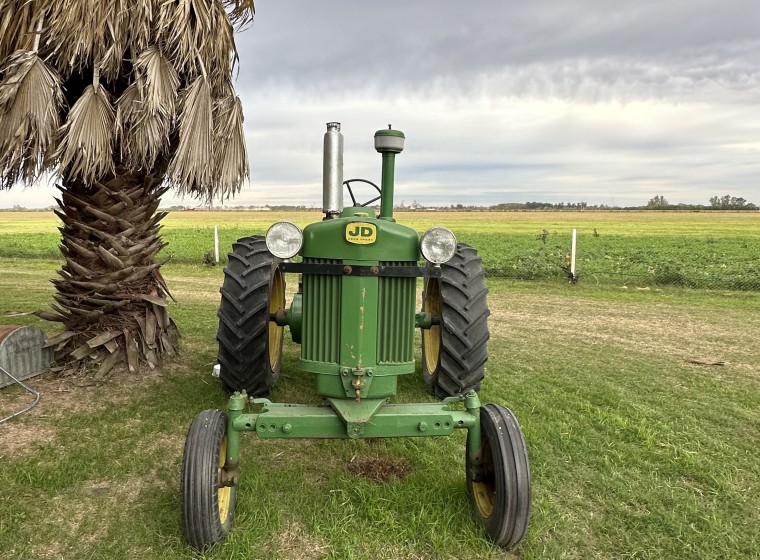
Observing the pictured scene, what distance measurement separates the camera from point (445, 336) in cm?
440

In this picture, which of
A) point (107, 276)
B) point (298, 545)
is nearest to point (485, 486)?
point (298, 545)

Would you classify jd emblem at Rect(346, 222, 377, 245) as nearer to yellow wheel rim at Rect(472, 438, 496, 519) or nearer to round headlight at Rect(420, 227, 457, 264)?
Result: round headlight at Rect(420, 227, 457, 264)

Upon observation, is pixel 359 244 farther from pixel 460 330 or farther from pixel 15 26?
pixel 15 26

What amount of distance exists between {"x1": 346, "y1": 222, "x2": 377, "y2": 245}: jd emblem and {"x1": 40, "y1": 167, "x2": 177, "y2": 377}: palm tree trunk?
3002 millimetres

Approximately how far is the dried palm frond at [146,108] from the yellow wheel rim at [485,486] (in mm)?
3713

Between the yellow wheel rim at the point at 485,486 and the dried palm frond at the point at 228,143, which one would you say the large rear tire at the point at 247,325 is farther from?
the yellow wheel rim at the point at 485,486

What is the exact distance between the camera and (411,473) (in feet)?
12.1

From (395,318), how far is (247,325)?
1556mm

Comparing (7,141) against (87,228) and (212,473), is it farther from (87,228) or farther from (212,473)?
(212,473)

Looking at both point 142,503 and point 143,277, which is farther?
point 143,277

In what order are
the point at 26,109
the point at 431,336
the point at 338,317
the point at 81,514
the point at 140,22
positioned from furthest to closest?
the point at 431,336 → the point at 140,22 → the point at 26,109 → the point at 338,317 → the point at 81,514

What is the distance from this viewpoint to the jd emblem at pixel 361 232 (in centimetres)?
322

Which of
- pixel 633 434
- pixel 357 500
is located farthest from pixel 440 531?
pixel 633 434

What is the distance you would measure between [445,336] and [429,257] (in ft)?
4.32
